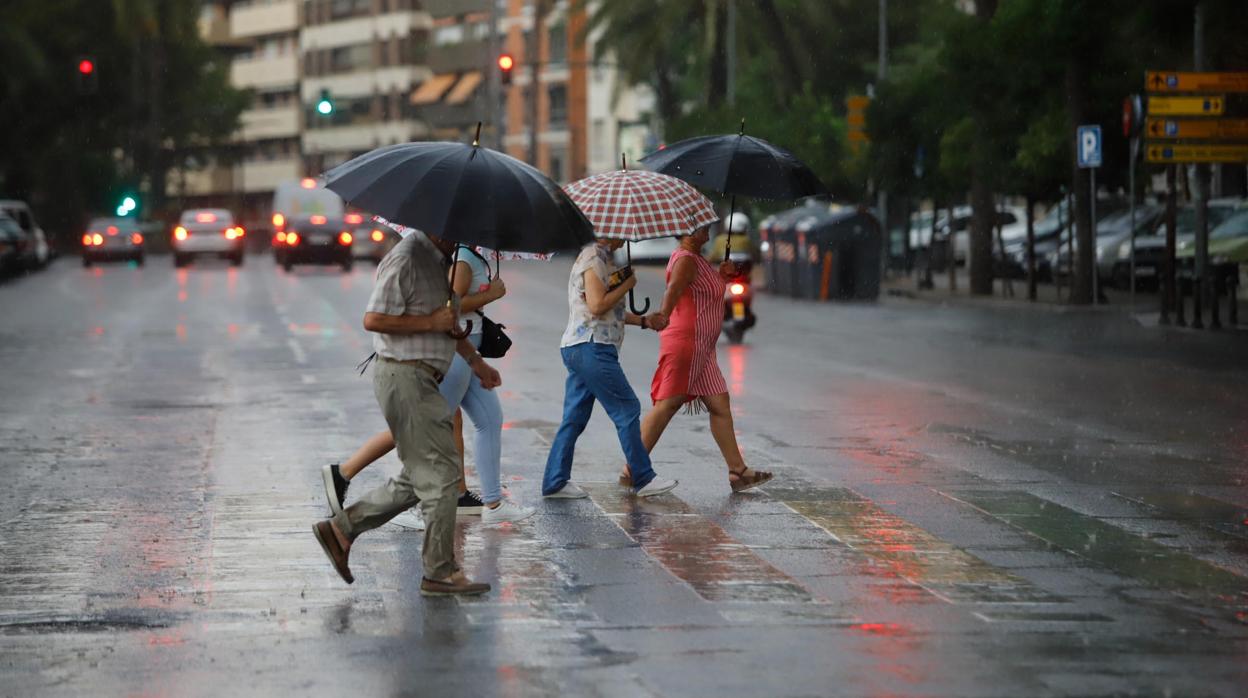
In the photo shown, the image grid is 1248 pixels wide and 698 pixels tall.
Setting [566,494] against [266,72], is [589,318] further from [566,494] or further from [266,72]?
[266,72]

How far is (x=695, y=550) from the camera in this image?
993 cm

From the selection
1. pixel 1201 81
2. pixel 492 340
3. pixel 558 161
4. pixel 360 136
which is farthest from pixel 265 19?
pixel 492 340

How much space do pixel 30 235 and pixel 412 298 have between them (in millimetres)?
49910

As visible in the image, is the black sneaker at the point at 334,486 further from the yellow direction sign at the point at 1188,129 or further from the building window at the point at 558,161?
the building window at the point at 558,161

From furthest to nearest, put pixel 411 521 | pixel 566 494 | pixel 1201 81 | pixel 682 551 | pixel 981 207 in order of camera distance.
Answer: pixel 981 207 < pixel 1201 81 < pixel 566 494 < pixel 411 521 < pixel 682 551

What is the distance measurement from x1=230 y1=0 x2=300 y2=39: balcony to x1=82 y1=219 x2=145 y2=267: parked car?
58.1 m

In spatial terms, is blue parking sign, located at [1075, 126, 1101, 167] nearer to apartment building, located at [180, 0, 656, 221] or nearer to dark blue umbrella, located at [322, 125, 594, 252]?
dark blue umbrella, located at [322, 125, 594, 252]

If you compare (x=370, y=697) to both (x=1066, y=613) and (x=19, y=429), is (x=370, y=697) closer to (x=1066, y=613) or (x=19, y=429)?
(x=1066, y=613)

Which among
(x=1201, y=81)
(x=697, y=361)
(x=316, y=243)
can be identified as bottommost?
(x=697, y=361)

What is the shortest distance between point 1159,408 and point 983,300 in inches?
852

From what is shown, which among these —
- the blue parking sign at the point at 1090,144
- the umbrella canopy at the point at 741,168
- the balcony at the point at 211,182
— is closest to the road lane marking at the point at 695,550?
the umbrella canopy at the point at 741,168

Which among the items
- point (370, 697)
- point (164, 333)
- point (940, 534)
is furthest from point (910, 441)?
point (164, 333)

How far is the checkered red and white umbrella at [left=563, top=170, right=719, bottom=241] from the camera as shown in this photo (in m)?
11.5

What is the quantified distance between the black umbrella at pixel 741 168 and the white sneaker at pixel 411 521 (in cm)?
244
